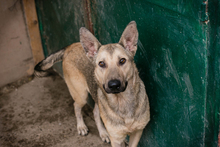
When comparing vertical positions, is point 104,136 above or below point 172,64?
below

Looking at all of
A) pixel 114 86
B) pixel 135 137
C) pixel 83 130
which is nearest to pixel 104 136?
pixel 83 130

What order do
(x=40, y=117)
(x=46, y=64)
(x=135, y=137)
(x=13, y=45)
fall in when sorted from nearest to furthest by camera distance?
(x=135, y=137), (x=46, y=64), (x=40, y=117), (x=13, y=45)

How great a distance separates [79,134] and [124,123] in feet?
5.89

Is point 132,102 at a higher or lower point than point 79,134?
higher

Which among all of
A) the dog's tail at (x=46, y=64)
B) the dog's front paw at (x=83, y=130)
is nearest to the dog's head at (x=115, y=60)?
the dog's tail at (x=46, y=64)

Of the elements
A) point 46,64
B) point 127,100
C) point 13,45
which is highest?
point 13,45

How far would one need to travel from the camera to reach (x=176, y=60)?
3037 mm

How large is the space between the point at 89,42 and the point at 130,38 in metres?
0.55

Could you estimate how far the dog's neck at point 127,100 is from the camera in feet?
11.3

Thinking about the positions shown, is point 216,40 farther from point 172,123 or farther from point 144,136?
point 144,136

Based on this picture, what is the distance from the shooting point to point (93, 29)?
4.88m

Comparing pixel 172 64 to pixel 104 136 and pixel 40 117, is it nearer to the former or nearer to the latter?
pixel 104 136

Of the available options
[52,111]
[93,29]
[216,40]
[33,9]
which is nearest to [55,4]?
[33,9]

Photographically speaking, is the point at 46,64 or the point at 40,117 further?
the point at 40,117
